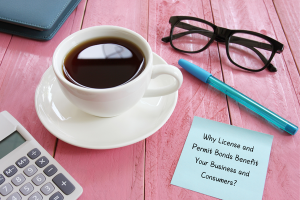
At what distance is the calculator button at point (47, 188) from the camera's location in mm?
367

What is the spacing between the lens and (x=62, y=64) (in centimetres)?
43

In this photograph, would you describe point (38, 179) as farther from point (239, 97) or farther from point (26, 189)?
point (239, 97)

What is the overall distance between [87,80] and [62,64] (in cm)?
6

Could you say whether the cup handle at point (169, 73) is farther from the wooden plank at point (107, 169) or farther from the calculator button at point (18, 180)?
the calculator button at point (18, 180)

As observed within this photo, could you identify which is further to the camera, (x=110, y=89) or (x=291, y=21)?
(x=291, y=21)

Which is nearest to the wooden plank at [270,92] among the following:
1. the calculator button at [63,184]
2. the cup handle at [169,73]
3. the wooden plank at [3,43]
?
the cup handle at [169,73]

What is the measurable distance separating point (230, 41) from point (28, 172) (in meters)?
0.57

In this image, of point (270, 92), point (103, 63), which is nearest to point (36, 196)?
point (103, 63)

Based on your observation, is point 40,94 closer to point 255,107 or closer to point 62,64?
point 62,64

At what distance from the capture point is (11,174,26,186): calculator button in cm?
37

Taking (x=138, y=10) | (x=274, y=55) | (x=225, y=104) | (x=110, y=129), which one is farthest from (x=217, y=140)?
(x=138, y=10)

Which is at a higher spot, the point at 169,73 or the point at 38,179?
the point at 169,73

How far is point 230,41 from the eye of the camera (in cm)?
66

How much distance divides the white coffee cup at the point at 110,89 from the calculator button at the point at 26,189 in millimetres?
144
